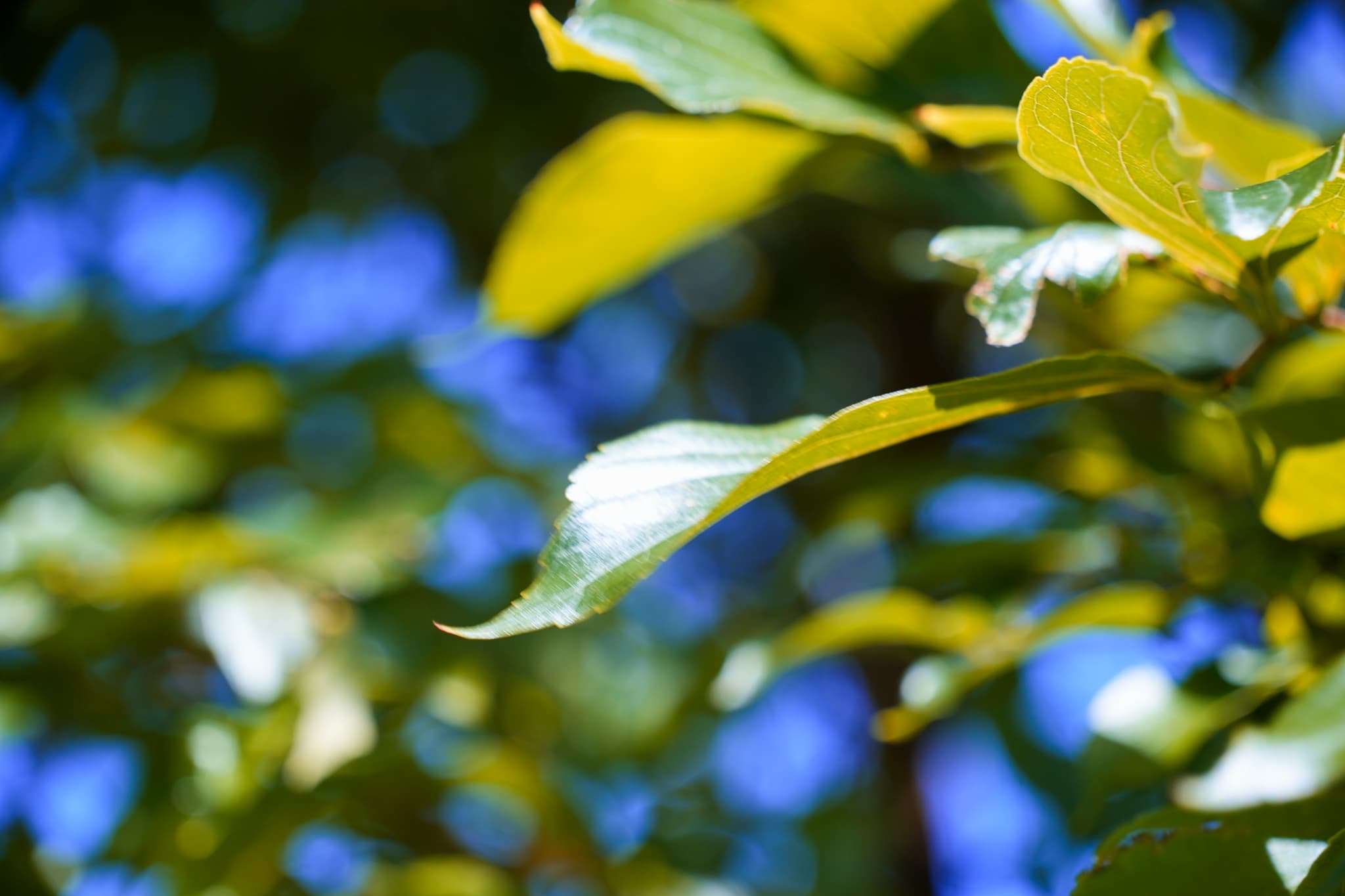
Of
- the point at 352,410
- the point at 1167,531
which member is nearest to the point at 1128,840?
the point at 1167,531

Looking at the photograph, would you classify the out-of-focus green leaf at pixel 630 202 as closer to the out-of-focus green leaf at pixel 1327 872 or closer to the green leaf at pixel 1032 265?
the green leaf at pixel 1032 265

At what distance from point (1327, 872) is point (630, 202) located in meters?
0.34

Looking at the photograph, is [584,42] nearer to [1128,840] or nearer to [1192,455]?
[1128,840]

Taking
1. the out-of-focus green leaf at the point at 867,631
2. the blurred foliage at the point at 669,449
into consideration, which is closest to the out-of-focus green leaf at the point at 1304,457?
the blurred foliage at the point at 669,449

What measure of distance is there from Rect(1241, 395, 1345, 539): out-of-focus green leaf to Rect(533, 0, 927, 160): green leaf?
157mm

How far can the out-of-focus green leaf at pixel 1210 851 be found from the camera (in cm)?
31

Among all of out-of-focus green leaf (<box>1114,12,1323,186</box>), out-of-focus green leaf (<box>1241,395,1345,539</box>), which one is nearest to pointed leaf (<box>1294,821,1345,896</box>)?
out-of-focus green leaf (<box>1241,395,1345,539</box>)

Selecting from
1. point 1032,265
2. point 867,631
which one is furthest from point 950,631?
point 1032,265

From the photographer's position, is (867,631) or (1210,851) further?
(867,631)

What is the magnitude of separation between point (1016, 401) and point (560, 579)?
0.46ft

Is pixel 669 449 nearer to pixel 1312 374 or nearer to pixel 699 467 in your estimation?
pixel 699 467

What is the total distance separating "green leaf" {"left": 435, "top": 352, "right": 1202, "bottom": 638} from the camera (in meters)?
0.26

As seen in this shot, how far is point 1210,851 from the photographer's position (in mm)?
322

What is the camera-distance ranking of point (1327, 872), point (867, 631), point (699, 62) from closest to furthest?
point (1327, 872), point (699, 62), point (867, 631)
